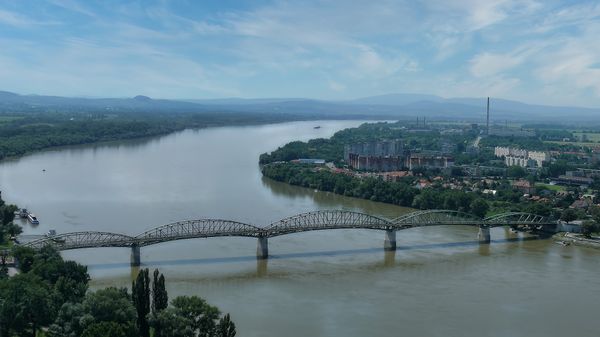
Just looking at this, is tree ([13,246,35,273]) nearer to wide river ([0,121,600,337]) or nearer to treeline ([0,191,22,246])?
wide river ([0,121,600,337])

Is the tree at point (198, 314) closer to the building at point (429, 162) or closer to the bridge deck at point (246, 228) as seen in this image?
the bridge deck at point (246, 228)

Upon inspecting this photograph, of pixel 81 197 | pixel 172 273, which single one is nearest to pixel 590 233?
pixel 172 273

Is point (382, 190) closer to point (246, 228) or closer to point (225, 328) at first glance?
point (246, 228)

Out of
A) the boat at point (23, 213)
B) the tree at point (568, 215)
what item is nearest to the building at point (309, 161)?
the boat at point (23, 213)

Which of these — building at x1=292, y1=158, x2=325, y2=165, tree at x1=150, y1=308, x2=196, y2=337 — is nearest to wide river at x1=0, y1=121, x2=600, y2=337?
tree at x1=150, y1=308, x2=196, y2=337

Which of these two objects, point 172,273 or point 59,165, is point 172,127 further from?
point 172,273

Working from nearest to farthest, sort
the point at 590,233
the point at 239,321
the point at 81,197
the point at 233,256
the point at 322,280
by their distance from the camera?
1. the point at 239,321
2. the point at 322,280
3. the point at 233,256
4. the point at 590,233
5. the point at 81,197
